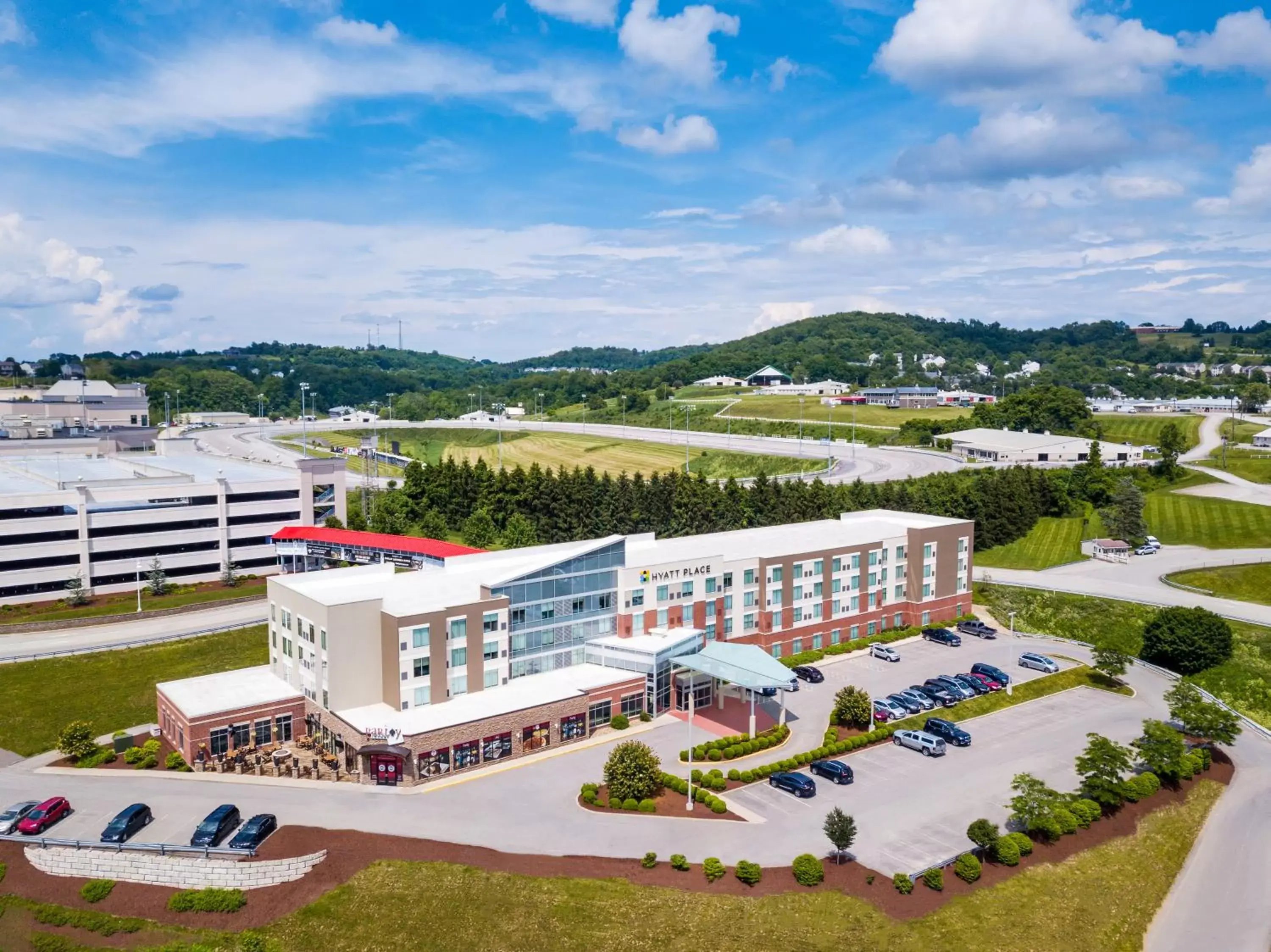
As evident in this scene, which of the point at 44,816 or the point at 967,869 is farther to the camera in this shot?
the point at 44,816

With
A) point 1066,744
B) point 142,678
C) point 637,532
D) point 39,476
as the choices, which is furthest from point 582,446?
point 1066,744

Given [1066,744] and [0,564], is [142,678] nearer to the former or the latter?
[0,564]

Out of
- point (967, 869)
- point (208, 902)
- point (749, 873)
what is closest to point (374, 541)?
point (208, 902)

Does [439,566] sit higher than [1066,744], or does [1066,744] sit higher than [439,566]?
[439,566]

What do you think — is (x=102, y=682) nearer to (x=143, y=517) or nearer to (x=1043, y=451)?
(x=143, y=517)

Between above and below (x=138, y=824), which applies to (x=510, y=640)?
above

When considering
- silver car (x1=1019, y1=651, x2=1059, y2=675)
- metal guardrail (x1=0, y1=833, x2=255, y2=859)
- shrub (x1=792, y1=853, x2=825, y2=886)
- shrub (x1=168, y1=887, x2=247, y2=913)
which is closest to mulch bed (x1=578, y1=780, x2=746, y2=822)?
shrub (x1=792, y1=853, x2=825, y2=886)

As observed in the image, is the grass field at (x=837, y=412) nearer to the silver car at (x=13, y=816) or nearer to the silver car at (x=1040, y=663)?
the silver car at (x=1040, y=663)

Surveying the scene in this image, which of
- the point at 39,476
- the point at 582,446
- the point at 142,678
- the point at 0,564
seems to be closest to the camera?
the point at 142,678
